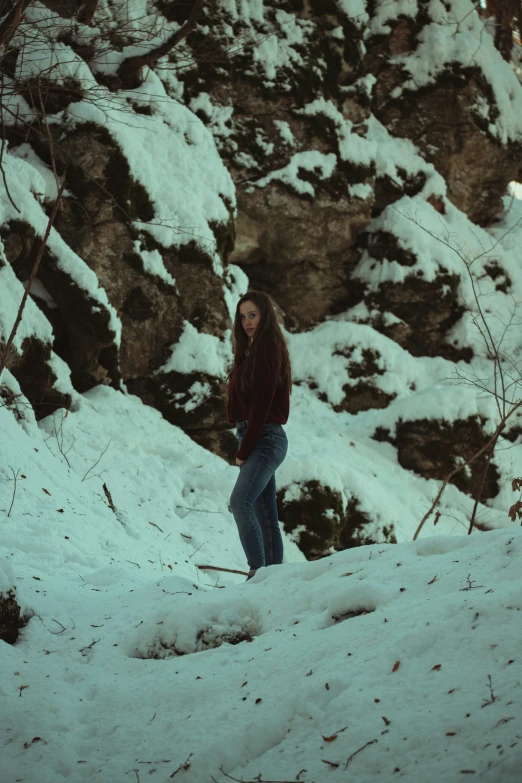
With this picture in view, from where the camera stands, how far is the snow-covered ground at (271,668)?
5.28ft

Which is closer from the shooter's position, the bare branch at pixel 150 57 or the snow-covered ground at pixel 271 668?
the snow-covered ground at pixel 271 668

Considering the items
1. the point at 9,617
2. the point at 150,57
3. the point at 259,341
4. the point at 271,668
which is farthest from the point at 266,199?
the point at 271,668

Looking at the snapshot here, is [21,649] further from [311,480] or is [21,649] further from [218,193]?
[218,193]

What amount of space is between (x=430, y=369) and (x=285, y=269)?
3.37 metres

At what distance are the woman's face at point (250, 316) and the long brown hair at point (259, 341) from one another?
0.8 inches

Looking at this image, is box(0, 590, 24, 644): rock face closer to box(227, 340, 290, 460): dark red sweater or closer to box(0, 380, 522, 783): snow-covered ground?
box(0, 380, 522, 783): snow-covered ground

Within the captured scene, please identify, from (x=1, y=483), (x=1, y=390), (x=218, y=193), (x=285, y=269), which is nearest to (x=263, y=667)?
(x=1, y=483)

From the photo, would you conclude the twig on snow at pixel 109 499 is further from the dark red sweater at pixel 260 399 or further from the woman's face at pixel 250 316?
the woman's face at pixel 250 316

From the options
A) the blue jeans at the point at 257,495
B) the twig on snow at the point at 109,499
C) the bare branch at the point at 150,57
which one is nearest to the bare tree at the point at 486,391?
the blue jeans at the point at 257,495

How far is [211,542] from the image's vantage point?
5957mm

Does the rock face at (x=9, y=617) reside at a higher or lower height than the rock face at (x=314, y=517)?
lower

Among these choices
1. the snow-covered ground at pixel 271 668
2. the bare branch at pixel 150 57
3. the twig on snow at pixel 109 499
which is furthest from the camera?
the bare branch at pixel 150 57

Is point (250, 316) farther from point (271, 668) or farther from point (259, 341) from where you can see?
point (271, 668)

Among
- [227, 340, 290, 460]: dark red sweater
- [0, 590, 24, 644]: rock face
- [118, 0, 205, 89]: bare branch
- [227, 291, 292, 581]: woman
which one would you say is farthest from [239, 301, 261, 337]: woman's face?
[118, 0, 205, 89]: bare branch
